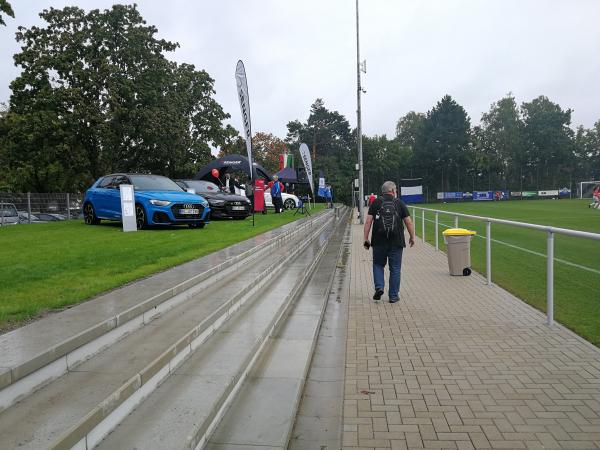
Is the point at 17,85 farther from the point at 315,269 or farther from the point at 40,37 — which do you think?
the point at 315,269

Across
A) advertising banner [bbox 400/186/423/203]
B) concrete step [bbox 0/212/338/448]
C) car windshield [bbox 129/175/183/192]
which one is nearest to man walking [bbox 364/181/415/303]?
concrete step [bbox 0/212/338/448]

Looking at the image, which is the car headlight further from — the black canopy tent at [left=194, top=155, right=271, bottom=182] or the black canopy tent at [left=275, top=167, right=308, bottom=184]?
the black canopy tent at [left=275, top=167, right=308, bottom=184]

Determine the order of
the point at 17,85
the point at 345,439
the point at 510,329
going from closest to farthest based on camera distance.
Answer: the point at 345,439 → the point at 510,329 → the point at 17,85

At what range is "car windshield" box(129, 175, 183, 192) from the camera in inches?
519

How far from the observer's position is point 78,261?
7184 mm

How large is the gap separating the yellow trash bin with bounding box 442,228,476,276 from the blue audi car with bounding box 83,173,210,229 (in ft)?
22.4

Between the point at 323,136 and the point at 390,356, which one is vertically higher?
the point at 323,136

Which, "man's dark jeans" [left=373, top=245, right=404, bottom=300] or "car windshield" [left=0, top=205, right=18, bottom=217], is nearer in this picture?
"man's dark jeans" [left=373, top=245, right=404, bottom=300]

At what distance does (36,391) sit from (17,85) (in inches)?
1291

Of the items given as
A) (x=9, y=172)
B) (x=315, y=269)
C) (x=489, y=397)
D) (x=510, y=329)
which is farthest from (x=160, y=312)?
(x=9, y=172)

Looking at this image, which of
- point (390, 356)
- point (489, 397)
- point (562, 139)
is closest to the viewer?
point (489, 397)

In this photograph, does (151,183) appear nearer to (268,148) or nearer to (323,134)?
(268,148)

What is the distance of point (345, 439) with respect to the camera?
3.12m

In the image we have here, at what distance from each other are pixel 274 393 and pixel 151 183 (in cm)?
1089
